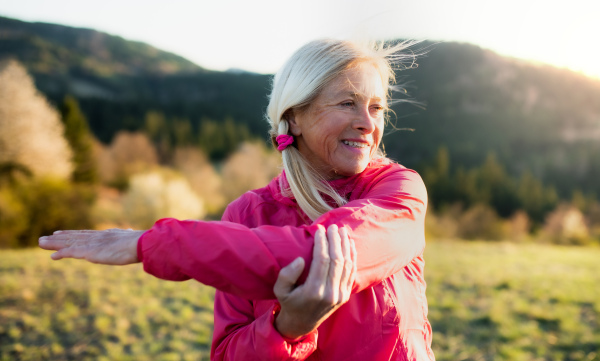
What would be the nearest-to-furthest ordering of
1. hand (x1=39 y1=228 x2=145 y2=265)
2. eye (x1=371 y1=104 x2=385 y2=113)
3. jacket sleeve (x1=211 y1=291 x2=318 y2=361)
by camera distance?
hand (x1=39 y1=228 x2=145 y2=265) → jacket sleeve (x1=211 y1=291 x2=318 y2=361) → eye (x1=371 y1=104 x2=385 y2=113)

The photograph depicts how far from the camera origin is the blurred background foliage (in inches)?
251

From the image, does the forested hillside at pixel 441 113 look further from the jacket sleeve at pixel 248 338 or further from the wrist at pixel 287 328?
the wrist at pixel 287 328

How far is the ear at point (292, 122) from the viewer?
2.08 metres

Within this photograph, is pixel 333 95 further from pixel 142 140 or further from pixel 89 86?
pixel 89 86

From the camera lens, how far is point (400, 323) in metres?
1.58

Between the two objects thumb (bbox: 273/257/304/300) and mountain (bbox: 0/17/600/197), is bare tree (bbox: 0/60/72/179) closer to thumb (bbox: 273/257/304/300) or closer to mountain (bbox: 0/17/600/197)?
thumb (bbox: 273/257/304/300)

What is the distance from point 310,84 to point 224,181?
46.0 metres

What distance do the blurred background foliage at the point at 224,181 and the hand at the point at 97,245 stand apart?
1437 millimetres

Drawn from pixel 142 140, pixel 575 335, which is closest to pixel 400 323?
pixel 575 335

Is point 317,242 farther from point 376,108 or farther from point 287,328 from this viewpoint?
point 376,108

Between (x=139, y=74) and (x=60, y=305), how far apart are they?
409 feet

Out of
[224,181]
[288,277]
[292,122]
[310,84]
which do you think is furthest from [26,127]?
[288,277]

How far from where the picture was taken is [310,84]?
74.5 inches

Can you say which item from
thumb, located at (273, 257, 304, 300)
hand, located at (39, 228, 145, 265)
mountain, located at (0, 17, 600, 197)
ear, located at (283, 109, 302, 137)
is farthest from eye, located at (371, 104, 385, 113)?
mountain, located at (0, 17, 600, 197)
